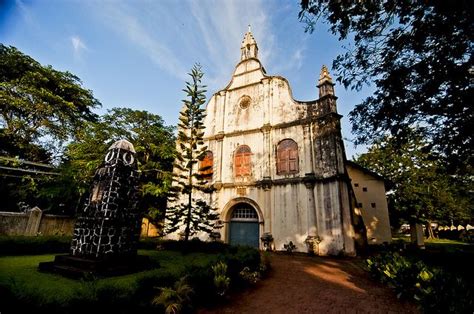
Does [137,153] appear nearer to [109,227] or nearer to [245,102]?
[245,102]

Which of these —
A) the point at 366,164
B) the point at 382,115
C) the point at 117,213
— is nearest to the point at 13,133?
the point at 117,213

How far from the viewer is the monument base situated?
549 centimetres

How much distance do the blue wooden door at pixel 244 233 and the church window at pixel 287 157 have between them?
398cm

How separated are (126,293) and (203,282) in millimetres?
1959

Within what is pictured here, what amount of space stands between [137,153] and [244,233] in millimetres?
10876

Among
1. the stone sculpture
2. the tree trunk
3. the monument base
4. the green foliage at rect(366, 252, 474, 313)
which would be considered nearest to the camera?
the green foliage at rect(366, 252, 474, 313)

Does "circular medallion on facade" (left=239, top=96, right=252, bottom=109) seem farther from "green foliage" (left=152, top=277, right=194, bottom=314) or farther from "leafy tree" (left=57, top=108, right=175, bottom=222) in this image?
"green foliage" (left=152, top=277, right=194, bottom=314)

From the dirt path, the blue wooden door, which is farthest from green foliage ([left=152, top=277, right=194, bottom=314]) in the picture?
the blue wooden door

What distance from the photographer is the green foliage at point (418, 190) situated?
64.3 ft

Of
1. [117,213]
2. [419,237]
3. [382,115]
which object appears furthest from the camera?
[419,237]

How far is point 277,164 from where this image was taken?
48.4ft

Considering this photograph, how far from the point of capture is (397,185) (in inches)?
822

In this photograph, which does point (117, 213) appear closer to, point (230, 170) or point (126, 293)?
point (126, 293)

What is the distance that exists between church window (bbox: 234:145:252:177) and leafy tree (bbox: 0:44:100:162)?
13046 mm
